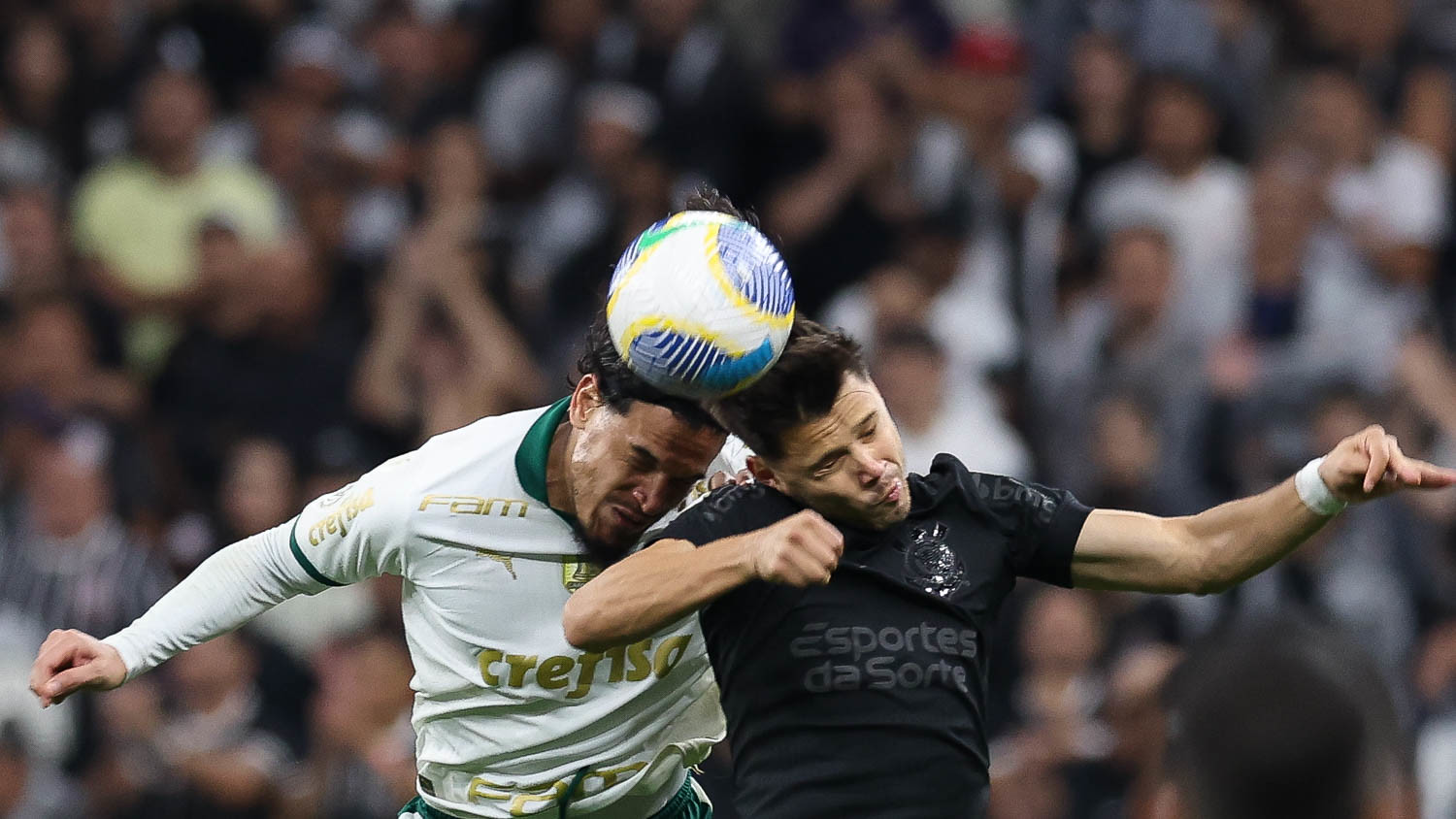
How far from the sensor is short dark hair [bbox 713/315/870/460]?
4309 mm

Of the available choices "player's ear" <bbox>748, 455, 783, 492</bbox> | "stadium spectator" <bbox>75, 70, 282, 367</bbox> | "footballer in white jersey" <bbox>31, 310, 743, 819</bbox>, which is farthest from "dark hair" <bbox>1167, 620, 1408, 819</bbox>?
"stadium spectator" <bbox>75, 70, 282, 367</bbox>

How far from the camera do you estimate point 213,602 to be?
5.00 m

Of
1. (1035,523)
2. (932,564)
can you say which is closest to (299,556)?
(932,564)

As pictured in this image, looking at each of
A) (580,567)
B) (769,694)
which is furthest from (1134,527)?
(580,567)

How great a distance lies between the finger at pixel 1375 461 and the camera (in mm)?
4004

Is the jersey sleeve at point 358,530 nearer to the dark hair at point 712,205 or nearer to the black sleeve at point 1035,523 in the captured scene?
the dark hair at point 712,205

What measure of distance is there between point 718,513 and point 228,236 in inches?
273

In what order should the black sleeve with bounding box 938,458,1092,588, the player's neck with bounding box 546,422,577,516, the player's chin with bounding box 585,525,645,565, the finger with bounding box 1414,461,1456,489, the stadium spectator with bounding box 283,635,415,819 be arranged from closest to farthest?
1. the finger with bounding box 1414,461,1456,489
2. the black sleeve with bounding box 938,458,1092,588
3. the player's chin with bounding box 585,525,645,565
4. the player's neck with bounding box 546,422,577,516
5. the stadium spectator with bounding box 283,635,415,819

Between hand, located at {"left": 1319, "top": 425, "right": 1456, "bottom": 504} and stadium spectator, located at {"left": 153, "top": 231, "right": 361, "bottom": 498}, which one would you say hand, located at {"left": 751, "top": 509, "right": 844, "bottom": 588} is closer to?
hand, located at {"left": 1319, "top": 425, "right": 1456, "bottom": 504}

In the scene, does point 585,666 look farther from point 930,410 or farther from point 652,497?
point 930,410

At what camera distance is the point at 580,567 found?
4.85m

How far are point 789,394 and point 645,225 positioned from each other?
18.5 feet

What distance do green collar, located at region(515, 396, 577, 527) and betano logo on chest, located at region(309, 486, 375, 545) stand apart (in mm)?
369

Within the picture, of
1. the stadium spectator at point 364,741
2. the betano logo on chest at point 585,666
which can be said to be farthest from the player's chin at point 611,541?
the stadium spectator at point 364,741
